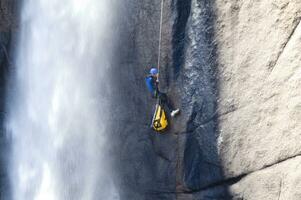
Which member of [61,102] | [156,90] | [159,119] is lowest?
[61,102]

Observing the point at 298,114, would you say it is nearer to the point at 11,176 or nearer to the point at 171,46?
the point at 171,46

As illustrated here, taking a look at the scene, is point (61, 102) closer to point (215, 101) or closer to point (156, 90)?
point (156, 90)

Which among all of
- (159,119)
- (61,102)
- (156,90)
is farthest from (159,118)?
(61,102)

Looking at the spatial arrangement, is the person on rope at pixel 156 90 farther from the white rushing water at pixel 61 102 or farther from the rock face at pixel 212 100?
the white rushing water at pixel 61 102

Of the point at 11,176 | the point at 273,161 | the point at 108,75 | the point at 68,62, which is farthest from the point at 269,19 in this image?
the point at 11,176

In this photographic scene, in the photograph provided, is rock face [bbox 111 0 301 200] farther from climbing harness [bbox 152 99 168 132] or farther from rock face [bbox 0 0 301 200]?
climbing harness [bbox 152 99 168 132]

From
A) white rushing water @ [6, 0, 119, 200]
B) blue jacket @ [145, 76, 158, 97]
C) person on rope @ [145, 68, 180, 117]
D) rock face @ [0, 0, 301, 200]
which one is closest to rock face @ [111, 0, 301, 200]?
rock face @ [0, 0, 301, 200]

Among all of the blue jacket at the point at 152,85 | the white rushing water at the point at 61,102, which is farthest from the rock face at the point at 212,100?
the white rushing water at the point at 61,102

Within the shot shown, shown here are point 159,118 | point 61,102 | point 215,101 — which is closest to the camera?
point 215,101
